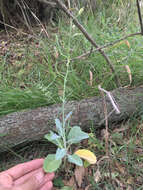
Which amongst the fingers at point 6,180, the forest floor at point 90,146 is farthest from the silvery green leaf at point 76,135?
the fingers at point 6,180

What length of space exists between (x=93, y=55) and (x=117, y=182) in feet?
3.41

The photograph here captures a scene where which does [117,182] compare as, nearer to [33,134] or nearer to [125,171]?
[125,171]

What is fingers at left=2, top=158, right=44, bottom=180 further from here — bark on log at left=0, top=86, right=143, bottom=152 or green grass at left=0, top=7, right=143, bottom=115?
green grass at left=0, top=7, right=143, bottom=115

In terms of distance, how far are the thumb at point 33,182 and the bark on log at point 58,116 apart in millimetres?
267

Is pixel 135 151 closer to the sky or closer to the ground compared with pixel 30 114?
closer to the ground

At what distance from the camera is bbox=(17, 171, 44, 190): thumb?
2.99ft

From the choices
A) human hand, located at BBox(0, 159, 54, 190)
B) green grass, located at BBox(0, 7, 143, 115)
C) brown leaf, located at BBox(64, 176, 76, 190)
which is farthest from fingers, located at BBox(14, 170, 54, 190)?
green grass, located at BBox(0, 7, 143, 115)

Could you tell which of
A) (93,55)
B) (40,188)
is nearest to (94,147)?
(40,188)

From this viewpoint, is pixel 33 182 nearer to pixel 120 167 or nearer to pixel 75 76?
pixel 120 167

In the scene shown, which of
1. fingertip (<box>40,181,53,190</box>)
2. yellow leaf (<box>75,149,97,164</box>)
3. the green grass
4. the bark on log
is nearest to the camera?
yellow leaf (<box>75,149,97,164</box>)

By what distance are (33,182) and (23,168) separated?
0.18 metres

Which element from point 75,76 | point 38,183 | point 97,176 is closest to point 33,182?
point 38,183

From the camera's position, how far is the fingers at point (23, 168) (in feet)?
3.56

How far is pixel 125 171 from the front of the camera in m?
1.05
